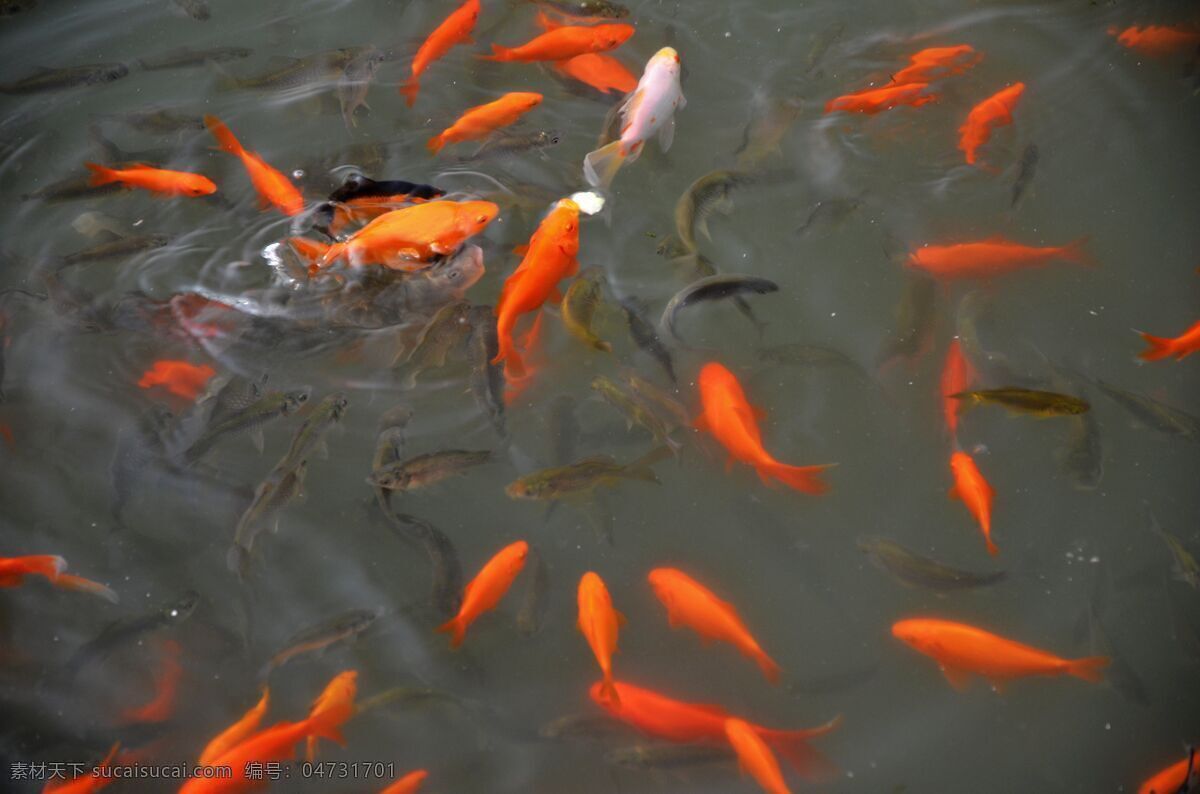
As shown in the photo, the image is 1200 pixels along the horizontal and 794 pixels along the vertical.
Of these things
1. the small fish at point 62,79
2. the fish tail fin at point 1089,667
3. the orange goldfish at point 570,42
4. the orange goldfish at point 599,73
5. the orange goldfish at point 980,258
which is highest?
the small fish at point 62,79

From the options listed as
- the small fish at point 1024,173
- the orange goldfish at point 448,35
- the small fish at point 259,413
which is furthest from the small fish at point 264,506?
the small fish at point 1024,173

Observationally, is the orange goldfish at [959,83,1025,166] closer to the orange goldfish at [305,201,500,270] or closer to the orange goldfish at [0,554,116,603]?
the orange goldfish at [305,201,500,270]

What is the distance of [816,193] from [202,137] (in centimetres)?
318

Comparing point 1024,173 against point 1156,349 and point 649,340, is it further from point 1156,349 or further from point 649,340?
point 649,340

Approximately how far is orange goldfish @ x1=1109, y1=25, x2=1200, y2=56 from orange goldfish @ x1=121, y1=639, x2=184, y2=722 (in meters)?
5.54

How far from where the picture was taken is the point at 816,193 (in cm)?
411

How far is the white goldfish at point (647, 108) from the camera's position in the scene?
136 inches

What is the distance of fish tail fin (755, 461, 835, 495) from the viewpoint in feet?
10.4

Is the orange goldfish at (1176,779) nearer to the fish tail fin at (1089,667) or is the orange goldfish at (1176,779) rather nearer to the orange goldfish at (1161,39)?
the fish tail fin at (1089,667)

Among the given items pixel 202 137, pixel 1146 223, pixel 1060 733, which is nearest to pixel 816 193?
pixel 1146 223

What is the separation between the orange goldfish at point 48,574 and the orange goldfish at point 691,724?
6.41 feet

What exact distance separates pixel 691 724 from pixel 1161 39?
174 inches

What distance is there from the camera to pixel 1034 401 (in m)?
2.90

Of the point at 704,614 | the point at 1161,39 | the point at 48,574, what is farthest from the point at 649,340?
the point at 1161,39
